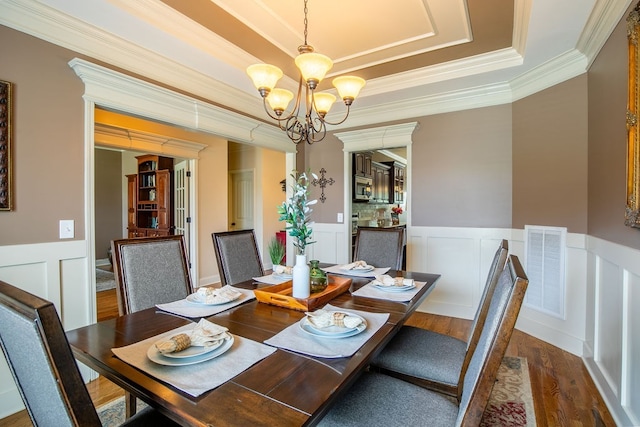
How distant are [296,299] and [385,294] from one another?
21.6 inches

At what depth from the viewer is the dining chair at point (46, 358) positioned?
0.62 meters

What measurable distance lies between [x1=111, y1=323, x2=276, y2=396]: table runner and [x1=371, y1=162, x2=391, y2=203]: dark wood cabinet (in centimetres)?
566

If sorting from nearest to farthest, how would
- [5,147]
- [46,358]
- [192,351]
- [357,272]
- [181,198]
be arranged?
[46,358] → [192,351] → [5,147] → [357,272] → [181,198]

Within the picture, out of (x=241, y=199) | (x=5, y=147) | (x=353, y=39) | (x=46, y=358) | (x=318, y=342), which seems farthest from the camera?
(x=241, y=199)

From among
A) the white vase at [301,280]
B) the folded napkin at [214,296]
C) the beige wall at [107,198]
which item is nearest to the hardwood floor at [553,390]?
the folded napkin at [214,296]

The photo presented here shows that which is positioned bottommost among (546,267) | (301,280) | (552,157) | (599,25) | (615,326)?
(615,326)

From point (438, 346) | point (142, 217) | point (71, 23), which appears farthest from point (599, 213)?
point (142, 217)

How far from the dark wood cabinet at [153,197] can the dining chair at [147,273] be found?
3524mm

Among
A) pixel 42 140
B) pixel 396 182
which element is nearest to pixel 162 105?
pixel 42 140

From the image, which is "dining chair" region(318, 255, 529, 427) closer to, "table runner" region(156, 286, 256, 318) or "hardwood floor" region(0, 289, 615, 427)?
"table runner" region(156, 286, 256, 318)

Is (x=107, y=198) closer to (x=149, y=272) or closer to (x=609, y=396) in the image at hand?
(x=149, y=272)

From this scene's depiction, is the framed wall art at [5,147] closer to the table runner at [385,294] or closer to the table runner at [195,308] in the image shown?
the table runner at [195,308]

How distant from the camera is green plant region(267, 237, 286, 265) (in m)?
5.70

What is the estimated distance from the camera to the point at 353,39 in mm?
2662
